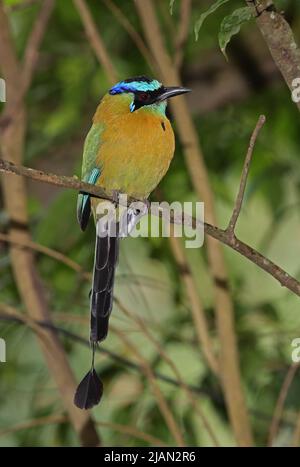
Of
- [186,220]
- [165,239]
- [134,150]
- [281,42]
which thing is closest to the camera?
[186,220]

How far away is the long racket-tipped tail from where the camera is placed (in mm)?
1576

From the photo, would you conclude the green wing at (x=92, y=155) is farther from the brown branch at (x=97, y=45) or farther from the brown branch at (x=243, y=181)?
the brown branch at (x=243, y=181)

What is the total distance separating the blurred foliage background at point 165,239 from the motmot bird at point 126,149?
0.37m

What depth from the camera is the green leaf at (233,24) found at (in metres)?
1.41

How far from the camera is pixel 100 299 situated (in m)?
1.71

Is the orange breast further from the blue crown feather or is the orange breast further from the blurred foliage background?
the blurred foliage background

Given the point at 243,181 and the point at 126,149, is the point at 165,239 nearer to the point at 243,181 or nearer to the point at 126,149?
the point at 126,149

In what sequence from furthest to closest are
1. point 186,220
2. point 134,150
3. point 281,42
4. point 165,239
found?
point 165,239, point 134,150, point 281,42, point 186,220

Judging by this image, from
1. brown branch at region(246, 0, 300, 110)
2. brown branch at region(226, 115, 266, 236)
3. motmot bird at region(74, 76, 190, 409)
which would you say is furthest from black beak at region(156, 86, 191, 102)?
brown branch at region(226, 115, 266, 236)

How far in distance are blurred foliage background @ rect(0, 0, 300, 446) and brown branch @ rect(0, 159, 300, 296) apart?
97 cm

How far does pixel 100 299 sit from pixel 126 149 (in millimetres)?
408

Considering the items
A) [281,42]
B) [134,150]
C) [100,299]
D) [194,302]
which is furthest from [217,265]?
[281,42]
